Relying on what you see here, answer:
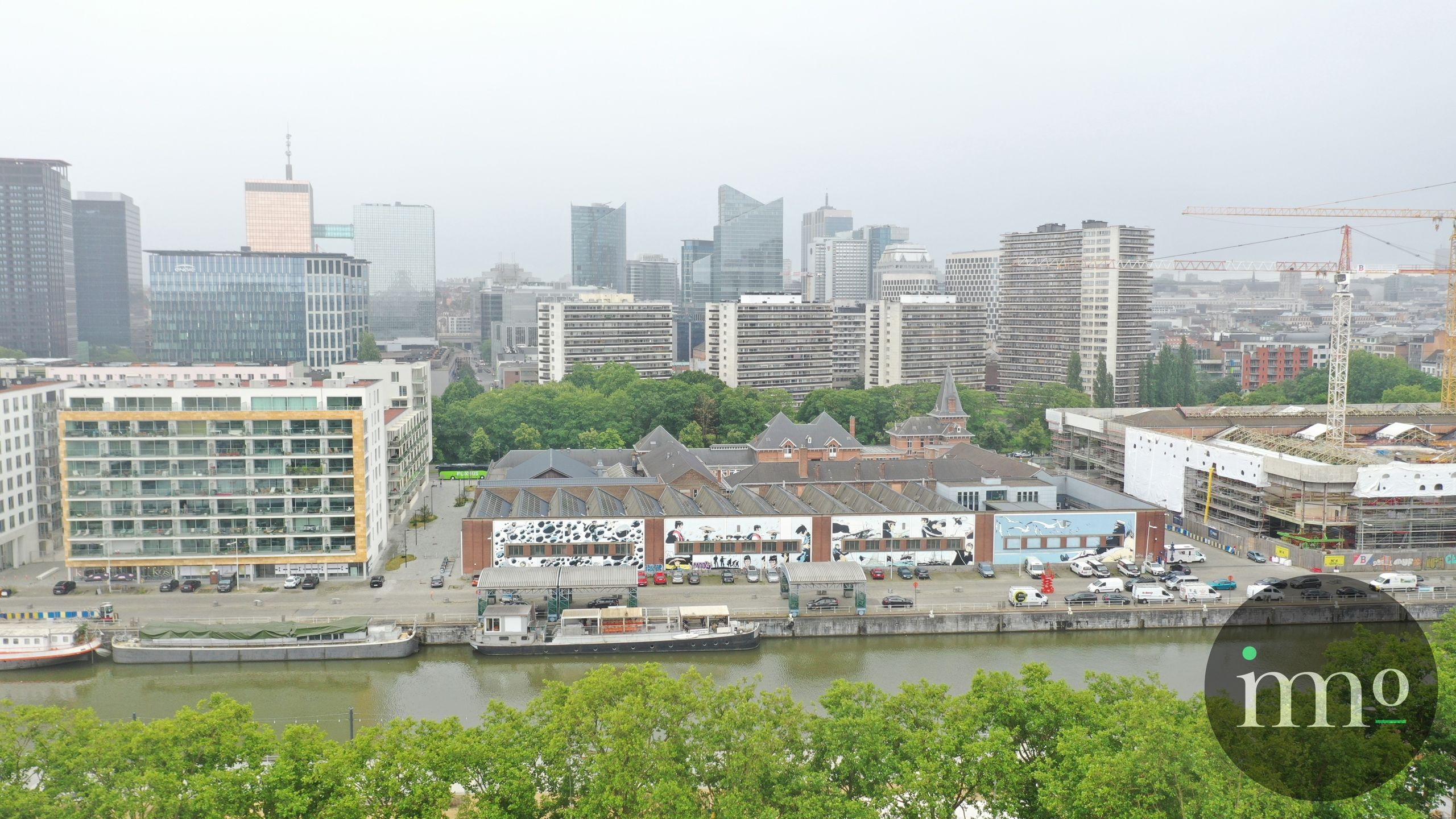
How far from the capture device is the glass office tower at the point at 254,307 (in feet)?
283

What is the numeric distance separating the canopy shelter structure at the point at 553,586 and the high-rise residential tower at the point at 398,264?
134 meters

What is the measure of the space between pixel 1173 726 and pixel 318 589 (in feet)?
75.3

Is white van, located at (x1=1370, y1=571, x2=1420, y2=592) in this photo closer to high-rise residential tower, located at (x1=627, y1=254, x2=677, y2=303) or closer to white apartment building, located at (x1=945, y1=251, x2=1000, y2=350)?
white apartment building, located at (x1=945, y1=251, x2=1000, y2=350)

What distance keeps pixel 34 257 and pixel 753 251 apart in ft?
270

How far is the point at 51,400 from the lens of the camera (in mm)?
34188

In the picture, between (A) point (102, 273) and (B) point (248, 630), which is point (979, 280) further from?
(B) point (248, 630)

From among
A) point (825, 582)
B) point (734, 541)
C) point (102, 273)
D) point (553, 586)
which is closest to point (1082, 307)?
point (734, 541)

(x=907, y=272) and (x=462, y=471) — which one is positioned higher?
(x=907, y=272)

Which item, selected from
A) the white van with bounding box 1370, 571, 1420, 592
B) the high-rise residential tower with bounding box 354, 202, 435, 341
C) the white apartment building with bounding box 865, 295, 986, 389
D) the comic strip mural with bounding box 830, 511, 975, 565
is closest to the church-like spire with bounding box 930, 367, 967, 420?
the comic strip mural with bounding box 830, 511, 975, 565

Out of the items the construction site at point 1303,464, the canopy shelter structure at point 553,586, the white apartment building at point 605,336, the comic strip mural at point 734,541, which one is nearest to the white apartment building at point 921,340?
the white apartment building at point 605,336

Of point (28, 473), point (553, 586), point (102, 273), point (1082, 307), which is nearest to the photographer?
point (553, 586)

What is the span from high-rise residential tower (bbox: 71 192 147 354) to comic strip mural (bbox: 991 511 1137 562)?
109835mm

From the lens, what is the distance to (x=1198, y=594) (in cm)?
2842

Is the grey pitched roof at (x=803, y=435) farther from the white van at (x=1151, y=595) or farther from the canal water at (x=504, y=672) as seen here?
the canal water at (x=504, y=672)
